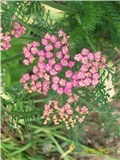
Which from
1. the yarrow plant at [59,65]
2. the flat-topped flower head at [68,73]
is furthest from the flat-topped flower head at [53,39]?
the flat-topped flower head at [68,73]

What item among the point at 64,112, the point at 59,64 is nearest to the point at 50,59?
the point at 59,64

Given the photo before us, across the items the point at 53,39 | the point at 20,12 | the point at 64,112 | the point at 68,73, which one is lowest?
the point at 64,112

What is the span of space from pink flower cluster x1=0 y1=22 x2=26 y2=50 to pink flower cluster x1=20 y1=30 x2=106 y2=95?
66mm

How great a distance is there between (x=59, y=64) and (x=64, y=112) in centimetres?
30

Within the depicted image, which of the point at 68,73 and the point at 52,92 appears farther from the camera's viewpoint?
the point at 52,92

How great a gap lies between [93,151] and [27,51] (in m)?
1.10

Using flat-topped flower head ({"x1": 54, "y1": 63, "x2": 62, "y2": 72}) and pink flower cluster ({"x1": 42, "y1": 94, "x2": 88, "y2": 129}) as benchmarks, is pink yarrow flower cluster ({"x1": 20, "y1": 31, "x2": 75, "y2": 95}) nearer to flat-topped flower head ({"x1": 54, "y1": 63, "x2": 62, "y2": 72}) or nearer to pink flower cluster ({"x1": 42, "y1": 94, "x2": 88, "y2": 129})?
flat-topped flower head ({"x1": 54, "y1": 63, "x2": 62, "y2": 72})

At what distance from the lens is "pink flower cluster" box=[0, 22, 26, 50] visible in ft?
4.06

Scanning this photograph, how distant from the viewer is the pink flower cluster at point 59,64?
48.3 inches

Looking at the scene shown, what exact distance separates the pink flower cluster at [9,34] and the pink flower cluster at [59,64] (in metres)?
0.07

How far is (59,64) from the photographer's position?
49.0 inches

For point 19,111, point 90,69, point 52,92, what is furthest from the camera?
point 52,92

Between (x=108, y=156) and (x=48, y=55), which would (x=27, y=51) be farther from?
(x=108, y=156)

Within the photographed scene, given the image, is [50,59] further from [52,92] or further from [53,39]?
[52,92]
